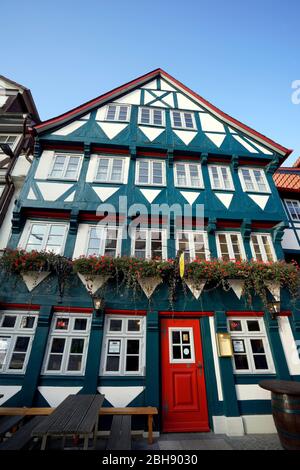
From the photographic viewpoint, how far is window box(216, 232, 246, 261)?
763 centimetres

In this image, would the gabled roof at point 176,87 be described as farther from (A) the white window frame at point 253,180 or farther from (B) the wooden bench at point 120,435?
(B) the wooden bench at point 120,435

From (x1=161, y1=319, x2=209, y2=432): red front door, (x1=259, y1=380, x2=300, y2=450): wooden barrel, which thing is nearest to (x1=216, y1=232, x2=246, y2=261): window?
(x1=161, y1=319, x2=209, y2=432): red front door

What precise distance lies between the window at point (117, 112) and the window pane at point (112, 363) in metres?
9.43

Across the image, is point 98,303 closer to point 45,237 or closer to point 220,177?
point 45,237

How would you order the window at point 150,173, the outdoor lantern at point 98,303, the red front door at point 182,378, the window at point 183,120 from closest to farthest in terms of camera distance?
the red front door at point 182,378, the outdoor lantern at point 98,303, the window at point 150,173, the window at point 183,120

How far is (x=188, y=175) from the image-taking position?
8.96m

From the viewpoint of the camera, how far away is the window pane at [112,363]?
19.4 ft

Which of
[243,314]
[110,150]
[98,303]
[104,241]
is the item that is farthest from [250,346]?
[110,150]

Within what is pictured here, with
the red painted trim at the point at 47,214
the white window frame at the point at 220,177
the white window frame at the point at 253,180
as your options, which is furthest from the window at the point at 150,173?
the white window frame at the point at 253,180

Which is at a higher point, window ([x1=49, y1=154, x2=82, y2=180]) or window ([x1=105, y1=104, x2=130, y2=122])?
window ([x1=105, y1=104, x2=130, y2=122])

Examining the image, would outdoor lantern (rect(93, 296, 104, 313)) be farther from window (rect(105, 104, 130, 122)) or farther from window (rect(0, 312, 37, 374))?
window (rect(105, 104, 130, 122))

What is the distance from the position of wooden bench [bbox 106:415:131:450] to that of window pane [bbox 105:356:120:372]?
3.97 ft

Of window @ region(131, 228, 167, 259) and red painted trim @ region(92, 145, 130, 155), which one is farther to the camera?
red painted trim @ region(92, 145, 130, 155)
